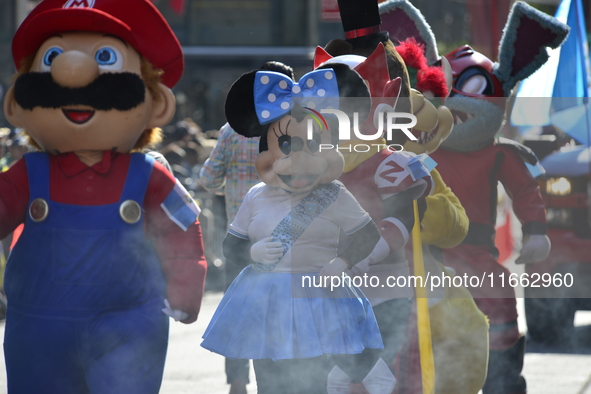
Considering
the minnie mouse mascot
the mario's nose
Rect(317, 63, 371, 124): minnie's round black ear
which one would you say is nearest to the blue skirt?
the minnie mouse mascot

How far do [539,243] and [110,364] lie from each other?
8.16 ft

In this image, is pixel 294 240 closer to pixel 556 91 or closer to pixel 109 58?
pixel 109 58

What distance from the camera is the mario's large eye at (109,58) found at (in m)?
3.43

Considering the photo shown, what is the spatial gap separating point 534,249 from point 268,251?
1.93 metres

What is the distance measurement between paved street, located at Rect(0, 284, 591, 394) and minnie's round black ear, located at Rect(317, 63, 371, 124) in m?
2.43

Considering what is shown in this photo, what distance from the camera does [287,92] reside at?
133 inches

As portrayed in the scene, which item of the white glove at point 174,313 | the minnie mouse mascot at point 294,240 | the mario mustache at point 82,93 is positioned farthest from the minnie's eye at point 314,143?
the white glove at point 174,313

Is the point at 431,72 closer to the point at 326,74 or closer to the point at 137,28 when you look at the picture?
the point at 326,74

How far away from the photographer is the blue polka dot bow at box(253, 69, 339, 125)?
3.37 metres

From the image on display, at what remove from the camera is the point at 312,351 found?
125 inches

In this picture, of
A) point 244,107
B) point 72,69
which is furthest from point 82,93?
point 244,107

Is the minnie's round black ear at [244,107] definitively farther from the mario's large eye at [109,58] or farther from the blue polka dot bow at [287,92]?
the mario's large eye at [109,58]

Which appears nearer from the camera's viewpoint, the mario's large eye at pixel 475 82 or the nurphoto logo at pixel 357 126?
the nurphoto logo at pixel 357 126

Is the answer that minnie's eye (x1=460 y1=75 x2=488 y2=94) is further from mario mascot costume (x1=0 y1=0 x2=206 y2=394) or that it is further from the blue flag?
mario mascot costume (x1=0 y1=0 x2=206 y2=394)
